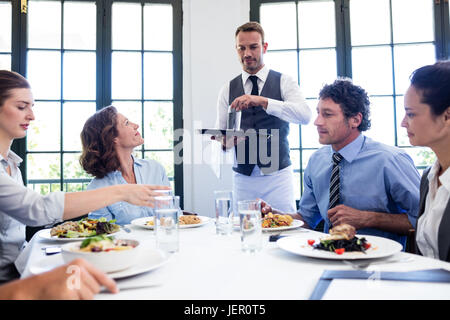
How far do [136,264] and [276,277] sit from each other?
0.35 metres

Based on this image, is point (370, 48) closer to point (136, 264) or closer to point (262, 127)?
point (262, 127)

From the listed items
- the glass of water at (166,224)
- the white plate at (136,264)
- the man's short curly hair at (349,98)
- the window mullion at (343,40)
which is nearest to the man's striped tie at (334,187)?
the man's short curly hair at (349,98)

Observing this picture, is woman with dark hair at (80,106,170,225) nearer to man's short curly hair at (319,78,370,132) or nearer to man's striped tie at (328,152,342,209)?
man's striped tie at (328,152,342,209)

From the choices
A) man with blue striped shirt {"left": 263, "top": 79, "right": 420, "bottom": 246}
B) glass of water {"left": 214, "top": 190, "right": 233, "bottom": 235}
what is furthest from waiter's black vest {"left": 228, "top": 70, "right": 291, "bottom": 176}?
glass of water {"left": 214, "top": 190, "right": 233, "bottom": 235}

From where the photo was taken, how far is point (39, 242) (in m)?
1.41

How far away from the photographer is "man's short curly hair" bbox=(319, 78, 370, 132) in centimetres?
196

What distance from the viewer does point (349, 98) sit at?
196 centimetres

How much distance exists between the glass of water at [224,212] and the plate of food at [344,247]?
317 mm

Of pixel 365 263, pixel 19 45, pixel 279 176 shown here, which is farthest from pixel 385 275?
pixel 19 45

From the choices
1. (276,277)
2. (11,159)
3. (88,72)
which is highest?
(88,72)

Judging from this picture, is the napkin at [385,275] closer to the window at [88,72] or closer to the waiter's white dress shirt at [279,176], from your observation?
the waiter's white dress shirt at [279,176]

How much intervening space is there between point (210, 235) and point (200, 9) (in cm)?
267

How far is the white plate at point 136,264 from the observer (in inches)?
34.2
